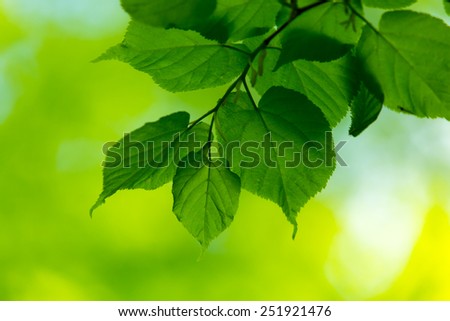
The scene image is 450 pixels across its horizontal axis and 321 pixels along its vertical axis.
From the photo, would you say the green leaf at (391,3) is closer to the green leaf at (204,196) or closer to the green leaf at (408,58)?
the green leaf at (408,58)

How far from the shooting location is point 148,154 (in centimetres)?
39

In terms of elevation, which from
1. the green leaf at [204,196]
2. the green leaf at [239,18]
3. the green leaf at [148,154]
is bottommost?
the green leaf at [204,196]

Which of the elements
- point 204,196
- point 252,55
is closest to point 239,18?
point 252,55

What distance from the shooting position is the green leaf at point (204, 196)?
40 cm

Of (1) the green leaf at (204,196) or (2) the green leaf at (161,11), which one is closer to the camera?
(2) the green leaf at (161,11)

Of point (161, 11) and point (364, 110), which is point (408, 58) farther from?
point (161, 11)

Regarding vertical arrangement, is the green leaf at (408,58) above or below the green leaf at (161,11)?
below

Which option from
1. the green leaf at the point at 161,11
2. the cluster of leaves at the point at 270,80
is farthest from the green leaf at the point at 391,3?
the green leaf at the point at 161,11

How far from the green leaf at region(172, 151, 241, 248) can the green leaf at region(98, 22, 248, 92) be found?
0.06 meters

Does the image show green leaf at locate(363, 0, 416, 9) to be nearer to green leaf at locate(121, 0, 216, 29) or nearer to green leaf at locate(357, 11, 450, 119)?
green leaf at locate(357, 11, 450, 119)

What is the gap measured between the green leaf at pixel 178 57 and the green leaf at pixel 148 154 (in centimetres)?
3

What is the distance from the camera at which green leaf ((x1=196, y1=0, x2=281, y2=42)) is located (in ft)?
1.14

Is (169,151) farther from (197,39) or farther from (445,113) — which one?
(445,113)

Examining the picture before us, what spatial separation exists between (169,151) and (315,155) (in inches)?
4.1
